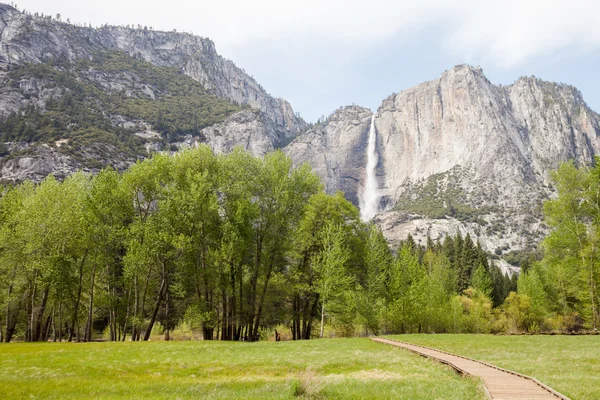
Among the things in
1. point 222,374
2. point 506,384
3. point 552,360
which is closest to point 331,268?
point 552,360

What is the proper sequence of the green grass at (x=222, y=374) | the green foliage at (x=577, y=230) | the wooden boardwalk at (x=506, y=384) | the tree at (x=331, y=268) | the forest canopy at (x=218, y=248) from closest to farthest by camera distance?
the wooden boardwalk at (x=506, y=384) → the green grass at (x=222, y=374) → the forest canopy at (x=218, y=248) → the green foliage at (x=577, y=230) → the tree at (x=331, y=268)

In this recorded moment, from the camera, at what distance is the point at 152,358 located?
74.9 ft

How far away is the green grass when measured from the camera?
39.9 feet

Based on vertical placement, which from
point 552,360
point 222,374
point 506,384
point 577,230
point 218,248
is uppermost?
point 577,230

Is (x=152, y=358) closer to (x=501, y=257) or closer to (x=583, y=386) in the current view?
(x=583, y=386)

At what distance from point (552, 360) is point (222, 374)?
17558mm

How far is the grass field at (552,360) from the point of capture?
1221 centimetres

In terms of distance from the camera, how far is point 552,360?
20.1 m

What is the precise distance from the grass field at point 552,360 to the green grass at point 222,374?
114 inches

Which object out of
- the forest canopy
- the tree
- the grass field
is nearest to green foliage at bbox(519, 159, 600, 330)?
the forest canopy

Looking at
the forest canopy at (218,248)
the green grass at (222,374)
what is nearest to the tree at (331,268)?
the forest canopy at (218,248)

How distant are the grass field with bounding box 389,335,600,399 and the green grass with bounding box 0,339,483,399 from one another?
2899 mm

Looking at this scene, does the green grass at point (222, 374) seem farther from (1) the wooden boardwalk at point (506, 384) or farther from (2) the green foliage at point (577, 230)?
(2) the green foliage at point (577, 230)

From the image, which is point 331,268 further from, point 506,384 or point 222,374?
point 506,384
